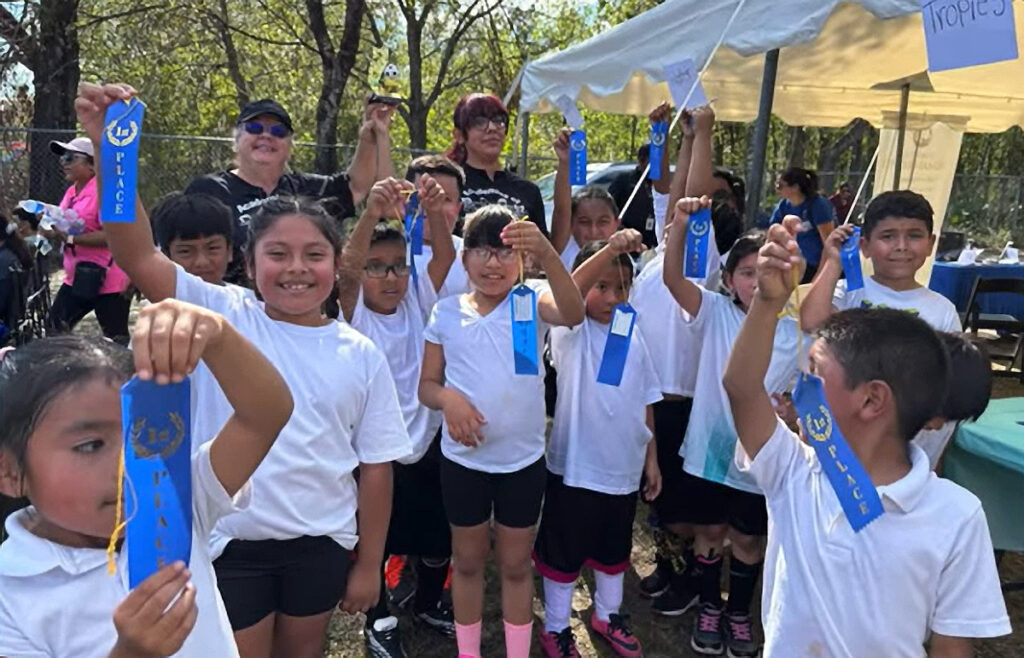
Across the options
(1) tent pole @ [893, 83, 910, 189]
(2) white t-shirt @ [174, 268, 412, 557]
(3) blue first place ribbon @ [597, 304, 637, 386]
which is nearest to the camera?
(2) white t-shirt @ [174, 268, 412, 557]

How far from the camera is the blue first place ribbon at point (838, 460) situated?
121 centimetres

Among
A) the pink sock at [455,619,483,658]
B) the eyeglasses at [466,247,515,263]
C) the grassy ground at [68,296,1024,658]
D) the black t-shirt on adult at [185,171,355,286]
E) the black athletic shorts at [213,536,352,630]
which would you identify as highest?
Answer: the black t-shirt on adult at [185,171,355,286]

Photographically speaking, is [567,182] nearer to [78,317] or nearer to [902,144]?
[78,317]

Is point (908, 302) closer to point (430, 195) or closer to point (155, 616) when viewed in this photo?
point (430, 195)

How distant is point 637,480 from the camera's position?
8.41ft

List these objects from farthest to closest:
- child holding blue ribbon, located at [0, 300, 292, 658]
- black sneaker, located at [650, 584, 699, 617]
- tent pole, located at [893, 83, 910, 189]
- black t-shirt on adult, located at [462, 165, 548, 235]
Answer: tent pole, located at [893, 83, 910, 189] < black t-shirt on adult, located at [462, 165, 548, 235] < black sneaker, located at [650, 584, 699, 617] < child holding blue ribbon, located at [0, 300, 292, 658]

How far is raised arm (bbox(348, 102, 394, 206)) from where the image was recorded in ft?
8.92

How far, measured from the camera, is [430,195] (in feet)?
7.83

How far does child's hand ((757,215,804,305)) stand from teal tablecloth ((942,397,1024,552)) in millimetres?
1477

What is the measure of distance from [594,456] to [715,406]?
0.48m

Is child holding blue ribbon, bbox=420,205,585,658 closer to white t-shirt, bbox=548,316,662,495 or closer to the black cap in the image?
white t-shirt, bbox=548,316,662,495

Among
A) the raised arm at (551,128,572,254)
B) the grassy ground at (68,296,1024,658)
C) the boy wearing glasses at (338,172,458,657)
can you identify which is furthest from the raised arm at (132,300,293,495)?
the raised arm at (551,128,572,254)

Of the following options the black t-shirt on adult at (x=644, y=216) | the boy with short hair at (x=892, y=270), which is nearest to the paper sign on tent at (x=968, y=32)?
the boy with short hair at (x=892, y=270)

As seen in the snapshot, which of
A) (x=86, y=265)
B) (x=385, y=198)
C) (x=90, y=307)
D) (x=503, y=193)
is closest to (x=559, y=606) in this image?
(x=385, y=198)
